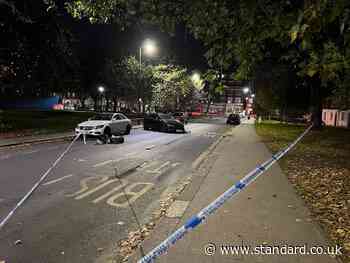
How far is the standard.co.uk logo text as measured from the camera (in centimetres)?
413

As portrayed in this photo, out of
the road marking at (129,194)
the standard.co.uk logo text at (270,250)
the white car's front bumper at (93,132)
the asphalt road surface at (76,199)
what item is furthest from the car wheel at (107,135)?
the standard.co.uk logo text at (270,250)

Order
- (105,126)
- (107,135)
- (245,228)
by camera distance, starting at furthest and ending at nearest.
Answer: (107,135), (105,126), (245,228)

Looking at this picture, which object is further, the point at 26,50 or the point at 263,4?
the point at 26,50

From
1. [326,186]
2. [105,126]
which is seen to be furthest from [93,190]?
[105,126]

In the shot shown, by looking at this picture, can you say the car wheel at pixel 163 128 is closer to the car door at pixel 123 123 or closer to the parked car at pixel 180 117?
the car door at pixel 123 123

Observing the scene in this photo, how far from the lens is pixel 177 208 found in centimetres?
597

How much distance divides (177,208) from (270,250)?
215 cm

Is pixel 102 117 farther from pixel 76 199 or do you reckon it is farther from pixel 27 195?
pixel 76 199

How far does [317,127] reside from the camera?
31234mm

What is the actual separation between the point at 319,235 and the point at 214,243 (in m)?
1.67

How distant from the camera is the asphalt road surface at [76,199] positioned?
14.8 feet

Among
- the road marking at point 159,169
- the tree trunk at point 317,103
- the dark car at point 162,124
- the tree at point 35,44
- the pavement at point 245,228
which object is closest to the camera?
the pavement at point 245,228

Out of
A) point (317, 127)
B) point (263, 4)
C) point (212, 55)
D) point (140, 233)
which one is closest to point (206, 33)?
point (212, 55)

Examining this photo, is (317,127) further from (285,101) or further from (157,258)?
(157,258)
